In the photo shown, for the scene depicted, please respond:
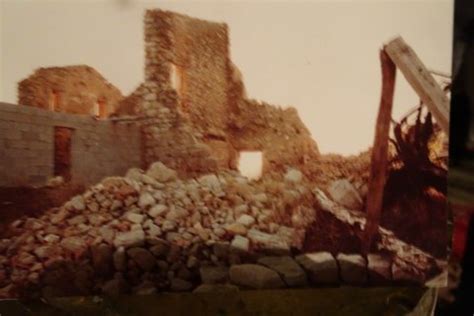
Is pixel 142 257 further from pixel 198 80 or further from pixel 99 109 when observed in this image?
pixel 198 80

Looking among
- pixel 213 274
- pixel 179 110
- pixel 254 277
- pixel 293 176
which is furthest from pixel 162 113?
pixel 254 277

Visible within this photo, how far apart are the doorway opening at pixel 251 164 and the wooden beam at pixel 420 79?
96 centimetres

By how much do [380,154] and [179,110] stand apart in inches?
46.7

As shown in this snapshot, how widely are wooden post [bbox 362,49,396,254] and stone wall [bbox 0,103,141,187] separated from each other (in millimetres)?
1352

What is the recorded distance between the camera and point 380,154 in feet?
8.39

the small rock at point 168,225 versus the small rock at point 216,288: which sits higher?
the small rock at point 168,225

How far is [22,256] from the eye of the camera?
7.43ft

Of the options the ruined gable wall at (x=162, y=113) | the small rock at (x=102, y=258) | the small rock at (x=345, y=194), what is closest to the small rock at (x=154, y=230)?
the small rock at (x=102, y=258)

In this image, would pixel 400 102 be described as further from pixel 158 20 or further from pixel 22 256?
pixel 22 256

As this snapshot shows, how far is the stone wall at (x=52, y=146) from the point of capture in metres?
2.24

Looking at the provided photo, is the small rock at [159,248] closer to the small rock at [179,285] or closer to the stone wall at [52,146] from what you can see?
the small rock at [179,285]

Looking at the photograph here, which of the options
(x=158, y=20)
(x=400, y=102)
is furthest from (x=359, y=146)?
(x=158, y=20)

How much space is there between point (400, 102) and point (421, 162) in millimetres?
384

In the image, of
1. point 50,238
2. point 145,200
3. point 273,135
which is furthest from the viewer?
point 273,135
